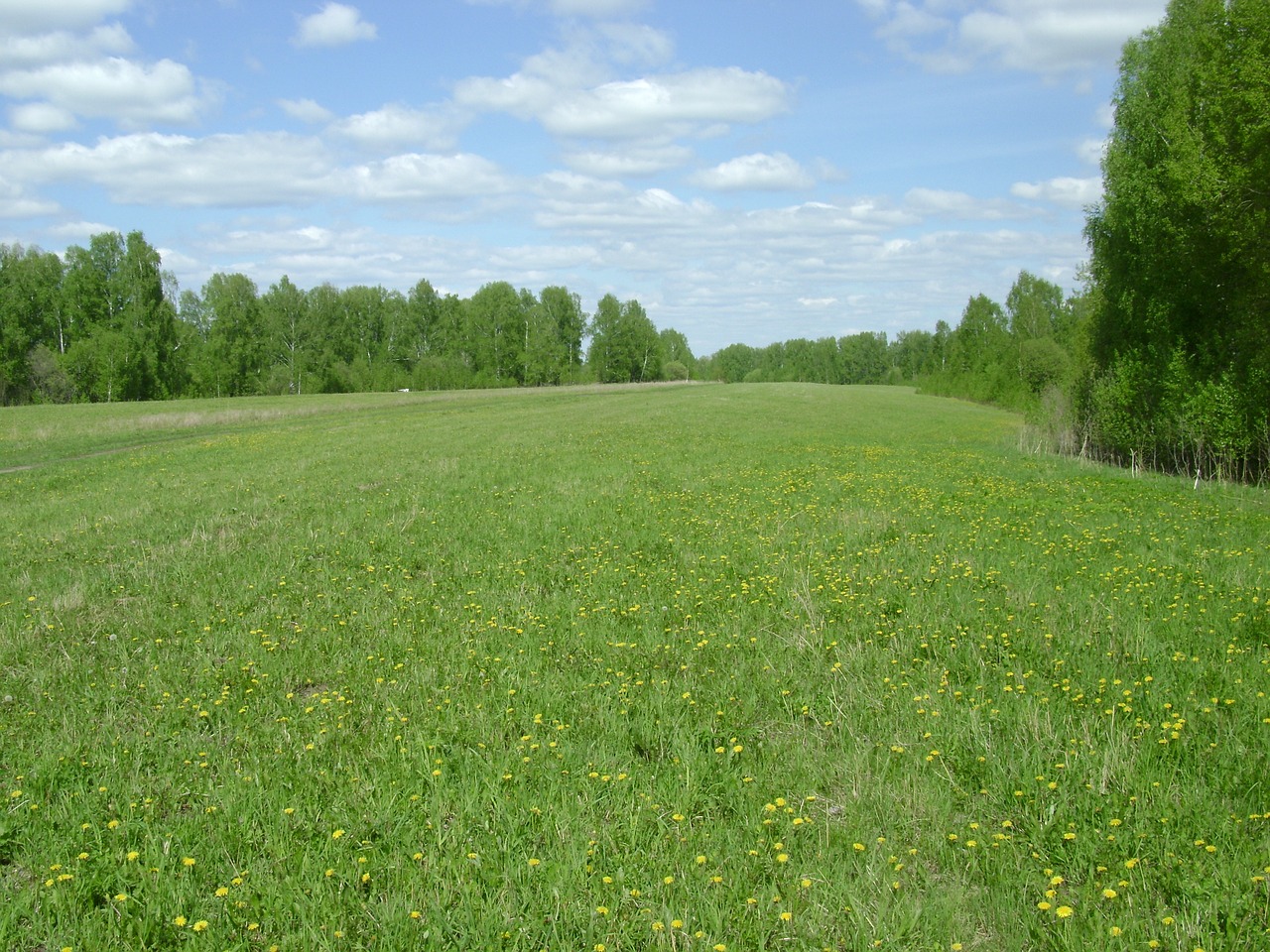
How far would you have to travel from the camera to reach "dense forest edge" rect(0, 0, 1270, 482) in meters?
21.1

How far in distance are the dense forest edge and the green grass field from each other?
39.6ft

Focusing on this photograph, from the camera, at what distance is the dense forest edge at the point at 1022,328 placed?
21.1 m

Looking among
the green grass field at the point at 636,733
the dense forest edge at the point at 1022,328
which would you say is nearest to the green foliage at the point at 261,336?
the dense forest edge at the point at 1022,328

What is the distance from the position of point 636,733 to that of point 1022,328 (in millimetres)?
100914

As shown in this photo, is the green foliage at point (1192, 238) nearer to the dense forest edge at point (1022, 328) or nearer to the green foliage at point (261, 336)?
the dense forest edge at point (1022, 328)

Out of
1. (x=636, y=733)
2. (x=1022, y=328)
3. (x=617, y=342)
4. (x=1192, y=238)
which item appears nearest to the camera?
(x=636, y=733)

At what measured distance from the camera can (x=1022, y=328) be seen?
95.3m

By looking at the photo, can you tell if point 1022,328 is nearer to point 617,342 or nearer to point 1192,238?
point 617,342

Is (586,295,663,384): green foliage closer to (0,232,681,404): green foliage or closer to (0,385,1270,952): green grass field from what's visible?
(0,232,681,404): green foliage

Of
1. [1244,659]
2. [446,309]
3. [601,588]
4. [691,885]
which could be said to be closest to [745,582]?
[601,588]

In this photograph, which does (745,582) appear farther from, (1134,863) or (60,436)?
(60,436)

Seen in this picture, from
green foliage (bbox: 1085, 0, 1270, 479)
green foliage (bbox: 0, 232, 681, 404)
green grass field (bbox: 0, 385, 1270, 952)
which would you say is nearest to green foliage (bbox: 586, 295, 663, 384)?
green foliage (bbox: 0, 232, 681, 404)

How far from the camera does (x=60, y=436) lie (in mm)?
33625

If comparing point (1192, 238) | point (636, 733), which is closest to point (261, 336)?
point (1192, 238)
